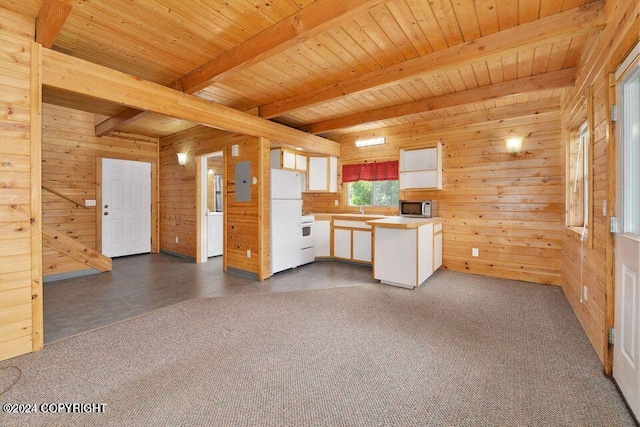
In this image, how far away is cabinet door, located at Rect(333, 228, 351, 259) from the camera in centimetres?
536

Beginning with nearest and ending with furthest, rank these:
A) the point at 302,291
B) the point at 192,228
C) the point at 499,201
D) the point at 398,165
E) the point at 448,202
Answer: the point at 302,291
the point at 499,201
the point at 448,202
the point at 398,165
the point at 192,228

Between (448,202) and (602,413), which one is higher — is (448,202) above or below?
above

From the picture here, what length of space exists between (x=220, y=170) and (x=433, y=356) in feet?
21.3

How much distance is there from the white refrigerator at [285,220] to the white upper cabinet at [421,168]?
1885mm

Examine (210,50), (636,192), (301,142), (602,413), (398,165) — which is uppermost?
(210,50)

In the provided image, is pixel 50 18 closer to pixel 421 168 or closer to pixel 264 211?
pixel 264 211

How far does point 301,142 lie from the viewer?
5047 mm

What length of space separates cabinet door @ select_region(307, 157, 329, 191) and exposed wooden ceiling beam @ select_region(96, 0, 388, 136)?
114 inches

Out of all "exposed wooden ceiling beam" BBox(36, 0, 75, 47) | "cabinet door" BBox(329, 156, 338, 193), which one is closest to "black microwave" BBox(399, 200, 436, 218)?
"cabinet door" BBox(329, 156, 338, 193)

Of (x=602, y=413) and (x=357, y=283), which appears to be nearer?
(x=602, y=413)

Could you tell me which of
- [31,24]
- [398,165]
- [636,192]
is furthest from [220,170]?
[636,192]

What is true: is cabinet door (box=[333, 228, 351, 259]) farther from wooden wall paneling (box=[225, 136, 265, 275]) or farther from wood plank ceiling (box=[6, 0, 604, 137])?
wood plank ceiling (box=[6, 0, 604, 137])

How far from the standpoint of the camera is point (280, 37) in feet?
7.68

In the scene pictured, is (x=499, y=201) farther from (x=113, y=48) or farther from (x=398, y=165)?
(x=113, y=48)
